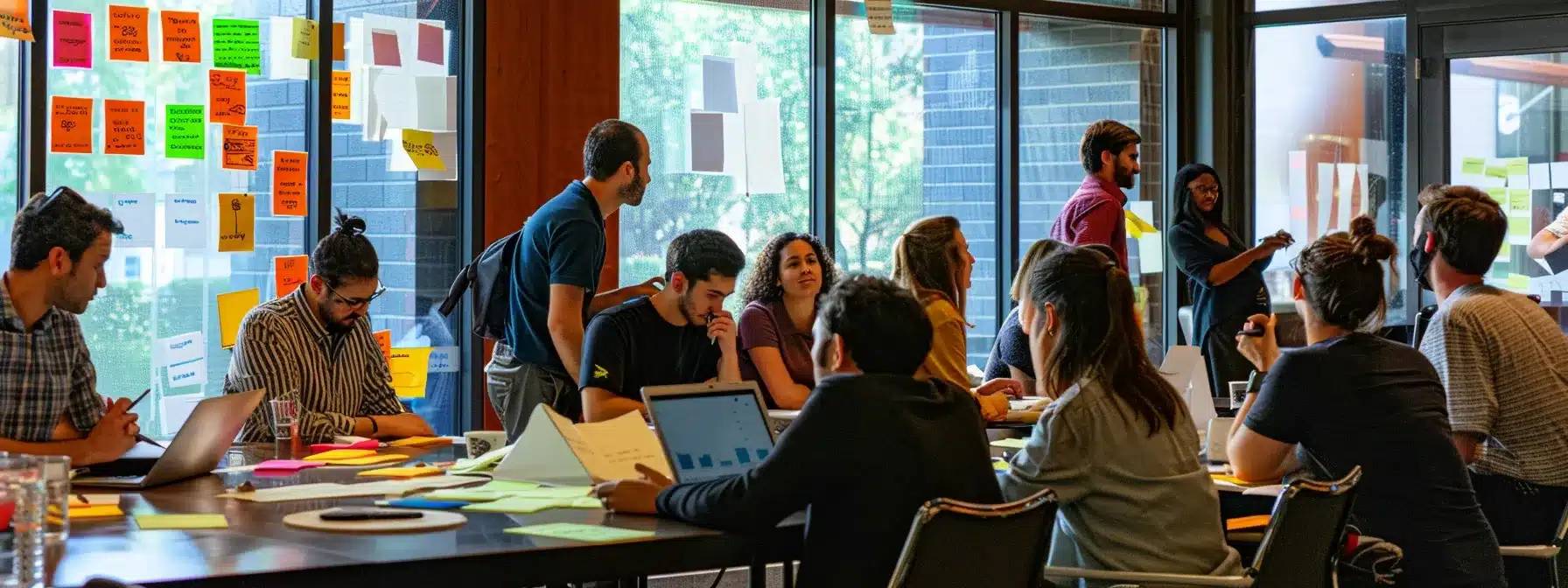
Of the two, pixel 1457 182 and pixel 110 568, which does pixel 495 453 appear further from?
pixel 1457 182

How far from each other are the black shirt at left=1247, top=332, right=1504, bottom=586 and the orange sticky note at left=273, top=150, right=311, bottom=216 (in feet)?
11.2

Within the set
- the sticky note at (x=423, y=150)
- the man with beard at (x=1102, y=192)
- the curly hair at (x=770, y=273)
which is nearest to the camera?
the curly hair at (x=770, y=273)

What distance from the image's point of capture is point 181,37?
4.93 m

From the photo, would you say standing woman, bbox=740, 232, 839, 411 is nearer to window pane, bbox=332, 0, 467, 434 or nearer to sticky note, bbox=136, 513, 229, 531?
window pane, bbox=332, 0, 467, 434

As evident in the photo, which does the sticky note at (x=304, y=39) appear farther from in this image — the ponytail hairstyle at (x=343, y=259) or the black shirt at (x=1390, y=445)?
the black shirt at (x=1390, y=445)

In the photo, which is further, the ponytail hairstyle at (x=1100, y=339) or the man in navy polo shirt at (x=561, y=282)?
the man in navy polo shirt at (x=561, y=282)

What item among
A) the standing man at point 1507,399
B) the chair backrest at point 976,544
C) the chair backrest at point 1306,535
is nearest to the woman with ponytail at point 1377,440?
the chair backrest at point 1306,535

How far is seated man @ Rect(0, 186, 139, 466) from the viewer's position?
3.33 m

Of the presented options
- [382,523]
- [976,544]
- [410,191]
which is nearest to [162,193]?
[410,191]

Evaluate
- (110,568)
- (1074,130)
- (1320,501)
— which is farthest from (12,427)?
(1074,130)

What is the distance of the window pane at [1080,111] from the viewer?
7336mm

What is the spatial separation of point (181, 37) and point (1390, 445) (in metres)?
3.76

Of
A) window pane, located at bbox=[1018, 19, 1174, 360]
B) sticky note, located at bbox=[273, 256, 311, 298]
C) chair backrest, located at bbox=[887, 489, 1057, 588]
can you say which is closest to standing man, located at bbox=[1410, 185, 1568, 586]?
chair backrest, located at bbox=[887, 489, 1057, 588]

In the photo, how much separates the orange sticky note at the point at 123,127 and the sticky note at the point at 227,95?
22 cm
